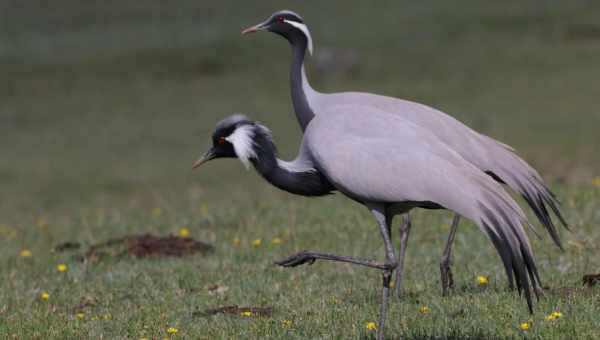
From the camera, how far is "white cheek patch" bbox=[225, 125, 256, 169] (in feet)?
23.5

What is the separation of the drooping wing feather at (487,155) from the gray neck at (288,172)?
460 mm

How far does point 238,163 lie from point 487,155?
1751 cm

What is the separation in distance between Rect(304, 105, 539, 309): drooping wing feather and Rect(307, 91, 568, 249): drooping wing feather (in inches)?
15.3

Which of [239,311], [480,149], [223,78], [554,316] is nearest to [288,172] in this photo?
[239,311]

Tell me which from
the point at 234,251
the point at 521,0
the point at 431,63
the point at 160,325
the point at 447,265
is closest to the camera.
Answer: the point at 160,325

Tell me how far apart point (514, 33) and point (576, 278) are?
98.2ft

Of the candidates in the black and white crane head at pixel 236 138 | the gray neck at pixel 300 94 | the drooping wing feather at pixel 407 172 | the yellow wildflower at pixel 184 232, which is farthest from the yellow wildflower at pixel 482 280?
the yellow wildflower at pixel 184 232

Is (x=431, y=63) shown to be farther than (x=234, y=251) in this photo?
Yes

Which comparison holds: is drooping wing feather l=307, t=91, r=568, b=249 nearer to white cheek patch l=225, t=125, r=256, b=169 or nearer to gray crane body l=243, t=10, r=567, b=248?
gray crane body l=243, t=10, r=567, b=248

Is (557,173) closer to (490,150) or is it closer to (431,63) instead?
(490,150)

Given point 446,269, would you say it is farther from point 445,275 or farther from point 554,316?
point 554,316

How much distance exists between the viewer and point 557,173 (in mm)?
18625

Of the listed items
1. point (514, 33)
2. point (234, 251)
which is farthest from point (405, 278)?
point (514, 33)

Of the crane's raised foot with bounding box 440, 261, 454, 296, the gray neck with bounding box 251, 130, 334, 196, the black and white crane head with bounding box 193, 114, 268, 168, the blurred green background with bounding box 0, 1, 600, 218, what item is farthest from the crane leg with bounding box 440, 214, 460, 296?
the blurred green background with bounding box 0, 1, 600, 218
